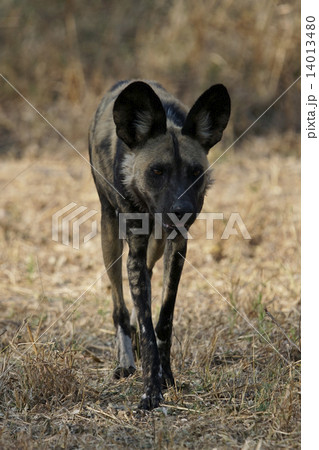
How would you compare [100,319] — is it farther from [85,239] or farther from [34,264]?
[85,239]

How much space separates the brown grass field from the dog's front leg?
100 millimetres

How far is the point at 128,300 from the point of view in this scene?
5852 mm

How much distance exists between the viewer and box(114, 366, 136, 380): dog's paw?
417 centimetres

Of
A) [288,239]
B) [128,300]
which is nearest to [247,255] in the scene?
[288,239]

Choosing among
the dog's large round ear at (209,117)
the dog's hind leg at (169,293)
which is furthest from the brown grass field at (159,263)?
the dog's large round ear at (209,117)

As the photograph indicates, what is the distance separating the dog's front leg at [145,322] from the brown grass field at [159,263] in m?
0.10

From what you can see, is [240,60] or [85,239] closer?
[85,239]

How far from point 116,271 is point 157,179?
1.10 meters

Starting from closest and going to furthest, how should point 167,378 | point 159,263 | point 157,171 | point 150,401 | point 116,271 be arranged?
point 150,401 → point 157,171 → point 167,378 → point 116,271 → point 159,263

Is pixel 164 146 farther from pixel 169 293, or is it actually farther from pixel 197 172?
pixel 169 293

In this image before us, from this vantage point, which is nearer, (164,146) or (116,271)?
(164,146)

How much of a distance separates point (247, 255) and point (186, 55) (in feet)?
15.4

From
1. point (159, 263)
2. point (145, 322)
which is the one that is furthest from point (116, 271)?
point (159, 263)

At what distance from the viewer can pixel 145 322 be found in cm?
386
